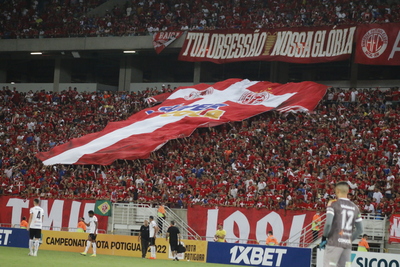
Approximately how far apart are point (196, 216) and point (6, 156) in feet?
53.0

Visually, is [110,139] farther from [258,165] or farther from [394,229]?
[394,229]

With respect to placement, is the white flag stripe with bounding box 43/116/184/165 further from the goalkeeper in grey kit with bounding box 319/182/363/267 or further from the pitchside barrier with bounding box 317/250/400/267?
the goalkeeper in grey kit with bounding box 319/182/363/267

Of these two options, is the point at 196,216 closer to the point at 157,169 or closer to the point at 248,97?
the point at 157,169

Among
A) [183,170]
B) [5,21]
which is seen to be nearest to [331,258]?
[183,170]

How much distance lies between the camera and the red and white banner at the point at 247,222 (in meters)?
25.3

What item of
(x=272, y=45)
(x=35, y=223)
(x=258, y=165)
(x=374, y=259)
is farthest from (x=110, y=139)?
(x=374, y=259)

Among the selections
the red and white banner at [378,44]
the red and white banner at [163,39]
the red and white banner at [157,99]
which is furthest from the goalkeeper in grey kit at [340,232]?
the red and white banner at [163,39]

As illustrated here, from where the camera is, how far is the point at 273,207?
2588cm

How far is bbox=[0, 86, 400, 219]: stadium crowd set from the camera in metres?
26.7

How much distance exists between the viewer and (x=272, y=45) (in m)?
39.6

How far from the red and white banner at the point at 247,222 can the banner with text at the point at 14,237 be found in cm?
708

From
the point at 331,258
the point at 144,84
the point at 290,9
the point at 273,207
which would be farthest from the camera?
the point at 144,84

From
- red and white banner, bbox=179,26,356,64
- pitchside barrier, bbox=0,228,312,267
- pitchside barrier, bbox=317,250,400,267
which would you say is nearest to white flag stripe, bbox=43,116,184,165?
red and white banner, bbox=179,26,356,64

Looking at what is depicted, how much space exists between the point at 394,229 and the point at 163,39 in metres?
25.0
